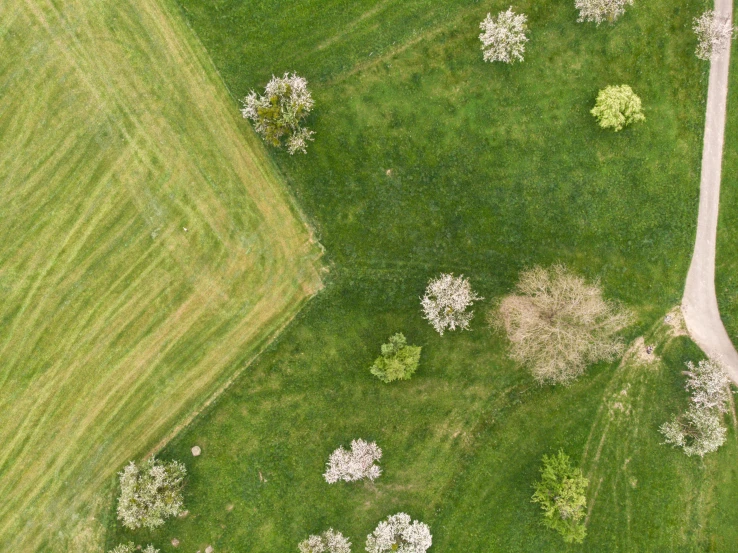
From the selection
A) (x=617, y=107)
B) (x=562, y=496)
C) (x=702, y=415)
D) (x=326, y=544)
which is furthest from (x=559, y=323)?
(x=326, y=544)

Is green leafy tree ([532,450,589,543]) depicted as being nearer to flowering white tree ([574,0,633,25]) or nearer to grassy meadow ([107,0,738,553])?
grassy meadow ([107,0,738,553])

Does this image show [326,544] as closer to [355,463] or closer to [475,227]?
[355,463]

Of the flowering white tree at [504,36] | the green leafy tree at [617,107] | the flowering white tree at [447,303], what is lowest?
the flowering white tree at [447,303]

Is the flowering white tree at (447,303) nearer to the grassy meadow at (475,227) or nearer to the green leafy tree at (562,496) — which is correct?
the grassy meadow at (475,227)

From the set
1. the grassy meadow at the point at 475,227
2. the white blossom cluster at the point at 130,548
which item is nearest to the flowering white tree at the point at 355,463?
the grassy meadow at the point at 475,227

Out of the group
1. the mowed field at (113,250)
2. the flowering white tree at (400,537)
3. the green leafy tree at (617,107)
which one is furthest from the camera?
the mowed field at (113,250)

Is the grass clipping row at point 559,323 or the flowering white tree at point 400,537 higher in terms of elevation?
the grass clipping row at point 559,323

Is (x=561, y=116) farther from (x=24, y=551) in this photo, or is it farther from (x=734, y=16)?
(x=24, y=551)
